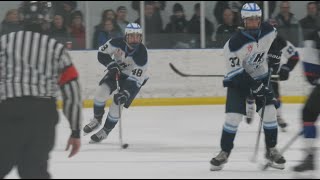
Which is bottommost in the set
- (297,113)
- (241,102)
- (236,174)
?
(297,113)

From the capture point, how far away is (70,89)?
335 cm

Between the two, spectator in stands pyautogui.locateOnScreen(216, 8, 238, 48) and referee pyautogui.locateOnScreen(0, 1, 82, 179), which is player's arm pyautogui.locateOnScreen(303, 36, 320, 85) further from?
spectator in stands pyautogui.locateOnScreen(216, 8, 238, 48)

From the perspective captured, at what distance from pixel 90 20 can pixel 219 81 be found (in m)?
1.73

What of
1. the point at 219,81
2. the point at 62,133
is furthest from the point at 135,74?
the point at 219,81

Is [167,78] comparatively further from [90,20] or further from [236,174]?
[236,174]

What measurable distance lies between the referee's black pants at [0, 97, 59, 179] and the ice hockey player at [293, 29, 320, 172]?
5.83 feet

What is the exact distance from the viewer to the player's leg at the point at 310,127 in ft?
15.0

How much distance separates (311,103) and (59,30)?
5.34m

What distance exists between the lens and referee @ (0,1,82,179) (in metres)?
3.24

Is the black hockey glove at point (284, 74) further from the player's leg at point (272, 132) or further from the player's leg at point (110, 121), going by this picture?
the player's leg at point (110, 121)

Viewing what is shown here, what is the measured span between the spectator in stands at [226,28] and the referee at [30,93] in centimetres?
619

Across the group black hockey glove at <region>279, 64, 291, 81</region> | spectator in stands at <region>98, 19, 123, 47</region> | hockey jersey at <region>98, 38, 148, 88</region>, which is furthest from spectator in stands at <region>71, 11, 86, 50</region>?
black hockey glove at <region>279, 64, 291, 81</region>

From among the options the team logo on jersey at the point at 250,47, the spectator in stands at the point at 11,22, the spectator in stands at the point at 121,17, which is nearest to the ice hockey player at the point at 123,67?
the team logo on jersey at the point at 250,47

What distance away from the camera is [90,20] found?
9922mm
